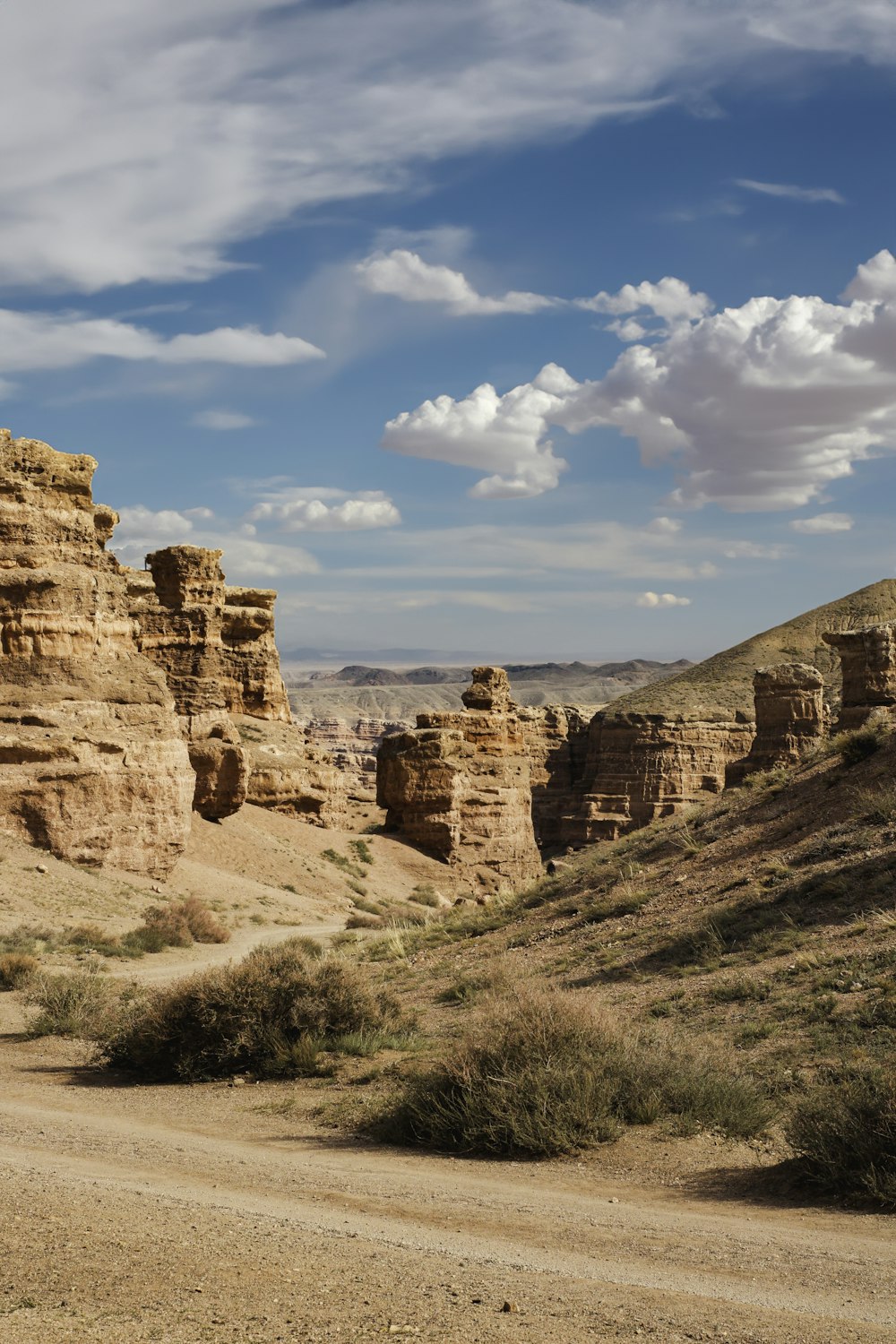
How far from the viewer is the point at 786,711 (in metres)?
50.4

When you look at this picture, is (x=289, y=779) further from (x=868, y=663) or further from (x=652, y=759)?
(x=652, y=759)

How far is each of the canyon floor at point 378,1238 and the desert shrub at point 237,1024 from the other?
0.90 meters

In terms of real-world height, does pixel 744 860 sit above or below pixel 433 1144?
above

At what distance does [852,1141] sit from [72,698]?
25.9 meters

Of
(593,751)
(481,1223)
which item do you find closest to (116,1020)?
(481,1223)

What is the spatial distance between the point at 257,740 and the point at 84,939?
2494 centimetres

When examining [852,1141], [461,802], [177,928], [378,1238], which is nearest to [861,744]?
[852,1141]

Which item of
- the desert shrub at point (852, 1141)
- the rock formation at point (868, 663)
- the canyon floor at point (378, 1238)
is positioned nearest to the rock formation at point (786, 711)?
the rock formation at point (868, 663)

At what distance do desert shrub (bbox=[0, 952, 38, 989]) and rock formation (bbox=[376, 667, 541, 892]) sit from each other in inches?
1192

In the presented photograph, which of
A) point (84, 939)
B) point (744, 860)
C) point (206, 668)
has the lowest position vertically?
point (84, 939)

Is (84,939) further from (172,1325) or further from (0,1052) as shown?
(172,1325)

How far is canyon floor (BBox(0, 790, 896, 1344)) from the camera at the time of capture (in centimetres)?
525

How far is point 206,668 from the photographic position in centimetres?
4206

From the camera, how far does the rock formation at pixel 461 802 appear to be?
4794 cm
